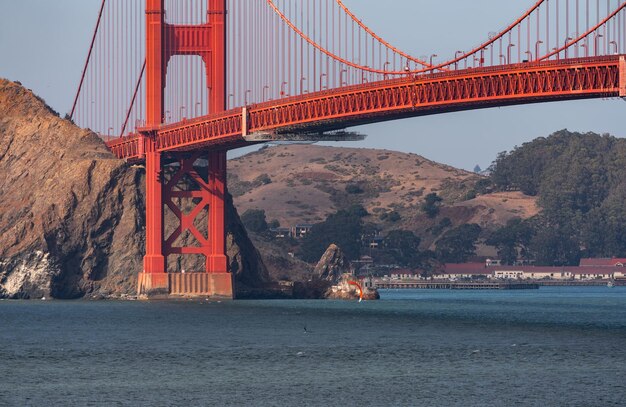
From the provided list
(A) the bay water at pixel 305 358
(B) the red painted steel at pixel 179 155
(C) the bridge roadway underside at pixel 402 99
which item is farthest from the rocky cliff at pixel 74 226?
(A) the bay water at pixel 305 358

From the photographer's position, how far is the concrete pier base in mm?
126312

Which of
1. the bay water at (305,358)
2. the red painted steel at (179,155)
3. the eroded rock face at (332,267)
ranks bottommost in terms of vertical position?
the bay water at (305,358)

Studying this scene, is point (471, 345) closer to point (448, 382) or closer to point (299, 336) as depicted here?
point (299, 336)

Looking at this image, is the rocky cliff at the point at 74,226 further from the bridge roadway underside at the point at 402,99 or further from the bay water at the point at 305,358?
the bay water at the point at 305,358

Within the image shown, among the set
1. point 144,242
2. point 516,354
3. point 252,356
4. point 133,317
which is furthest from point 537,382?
point 144,242

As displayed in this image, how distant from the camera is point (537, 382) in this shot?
61500mm

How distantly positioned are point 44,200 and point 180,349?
189ft

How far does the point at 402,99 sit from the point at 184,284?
→ 121ft

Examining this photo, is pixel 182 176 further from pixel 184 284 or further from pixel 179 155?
pixel 184 284

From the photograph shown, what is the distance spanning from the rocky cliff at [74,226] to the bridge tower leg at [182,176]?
198 inches

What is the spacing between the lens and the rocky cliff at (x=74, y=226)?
130250mm

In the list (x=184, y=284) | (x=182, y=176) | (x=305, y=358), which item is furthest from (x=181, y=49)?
(x=305, y=358)

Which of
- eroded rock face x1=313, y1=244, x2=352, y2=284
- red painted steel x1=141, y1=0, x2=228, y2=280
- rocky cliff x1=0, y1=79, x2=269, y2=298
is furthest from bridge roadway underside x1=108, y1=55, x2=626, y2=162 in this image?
eroded rock face x1=313, y1=244, x2=352, y2=284

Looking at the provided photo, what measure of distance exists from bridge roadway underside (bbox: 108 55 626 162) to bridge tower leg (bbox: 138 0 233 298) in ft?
9.62
